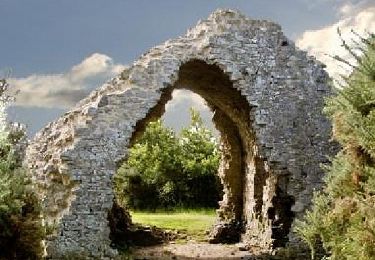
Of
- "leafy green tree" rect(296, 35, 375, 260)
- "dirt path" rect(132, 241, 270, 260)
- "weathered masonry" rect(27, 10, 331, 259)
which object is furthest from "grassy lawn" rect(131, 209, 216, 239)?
"leafy green tree" rect(296, 35, 375, 260)

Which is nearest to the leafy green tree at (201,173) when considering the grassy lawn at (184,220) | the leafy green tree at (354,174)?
the grassy lawn at (184,220)

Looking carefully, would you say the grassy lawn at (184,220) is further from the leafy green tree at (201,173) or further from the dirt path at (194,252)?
the dirt path at (194,252)

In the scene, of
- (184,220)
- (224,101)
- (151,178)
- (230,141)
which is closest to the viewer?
(224,101)

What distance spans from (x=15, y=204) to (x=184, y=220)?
12.3 m

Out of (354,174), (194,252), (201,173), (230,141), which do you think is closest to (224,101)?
(230,141)

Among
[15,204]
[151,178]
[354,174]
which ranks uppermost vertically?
[151,178]

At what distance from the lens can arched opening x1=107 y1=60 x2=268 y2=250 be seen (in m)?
17.0

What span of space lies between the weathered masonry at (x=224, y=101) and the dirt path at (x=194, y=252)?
2.20ft

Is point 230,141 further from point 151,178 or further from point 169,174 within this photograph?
point 151,178

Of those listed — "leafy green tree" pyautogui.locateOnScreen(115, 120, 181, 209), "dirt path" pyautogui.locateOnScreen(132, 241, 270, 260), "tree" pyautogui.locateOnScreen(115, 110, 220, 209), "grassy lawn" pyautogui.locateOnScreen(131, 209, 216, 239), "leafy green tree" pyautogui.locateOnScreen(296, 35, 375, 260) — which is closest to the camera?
"leafy green tree" pyautogui.locateOnScreen(296, 35, 375, 260)

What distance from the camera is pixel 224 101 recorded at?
18312 millimetres

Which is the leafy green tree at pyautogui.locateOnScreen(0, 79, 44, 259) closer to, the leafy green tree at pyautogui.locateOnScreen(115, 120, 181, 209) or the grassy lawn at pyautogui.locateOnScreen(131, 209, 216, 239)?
the grassy lawn at pyautogui.locateOnScreen(131, 209, 216, 239)

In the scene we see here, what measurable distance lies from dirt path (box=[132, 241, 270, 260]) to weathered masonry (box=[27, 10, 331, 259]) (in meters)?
0.67

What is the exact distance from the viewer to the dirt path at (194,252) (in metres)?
17.3
